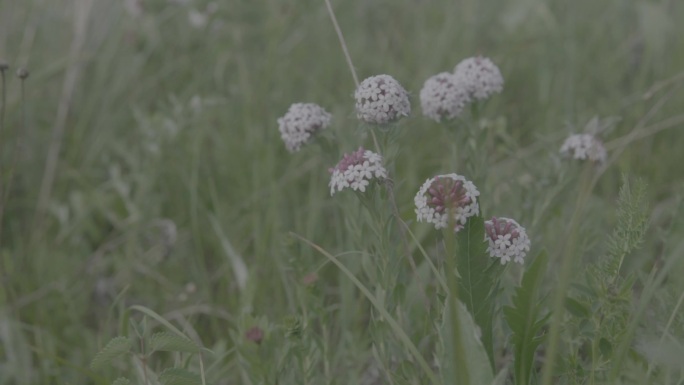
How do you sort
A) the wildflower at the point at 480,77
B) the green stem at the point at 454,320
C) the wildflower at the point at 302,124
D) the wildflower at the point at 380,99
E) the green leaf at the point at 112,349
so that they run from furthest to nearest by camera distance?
the wildflower at the point at 480,77
the wildflower at the point at 302,124
the wildflower at the point at 380,99
the green leaf at the point at 112,349
the green stem at the point at 454,320

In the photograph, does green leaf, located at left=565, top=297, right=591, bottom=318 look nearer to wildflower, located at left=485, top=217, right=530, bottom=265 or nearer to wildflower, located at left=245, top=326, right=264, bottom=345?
wildflower, located at left=485, top=217, right=530, bottom=265

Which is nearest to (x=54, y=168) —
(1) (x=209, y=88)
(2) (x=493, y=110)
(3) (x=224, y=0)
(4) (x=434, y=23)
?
(1) (x=209, y=88)

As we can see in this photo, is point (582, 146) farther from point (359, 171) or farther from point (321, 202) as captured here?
point (321, 202)

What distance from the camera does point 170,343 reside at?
1353 mm

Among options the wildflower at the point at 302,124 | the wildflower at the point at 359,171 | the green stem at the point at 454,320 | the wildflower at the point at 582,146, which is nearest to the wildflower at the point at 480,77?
the wildflower at the point at 582,146

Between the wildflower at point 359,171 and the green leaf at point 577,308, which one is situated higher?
the wildflower at point 359,171

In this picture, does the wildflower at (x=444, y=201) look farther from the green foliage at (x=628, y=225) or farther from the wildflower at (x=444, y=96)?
the wildflower at (x=444, y=96)

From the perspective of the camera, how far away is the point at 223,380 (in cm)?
192

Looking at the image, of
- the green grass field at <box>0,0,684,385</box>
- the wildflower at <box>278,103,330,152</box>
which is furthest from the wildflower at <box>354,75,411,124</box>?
the wildflower at <box>278,103,330,152</box>

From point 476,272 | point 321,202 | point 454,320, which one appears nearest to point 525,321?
point 476,272

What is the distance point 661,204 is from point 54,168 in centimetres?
190

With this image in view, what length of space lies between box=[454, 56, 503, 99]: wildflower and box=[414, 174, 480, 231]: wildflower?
58 cm

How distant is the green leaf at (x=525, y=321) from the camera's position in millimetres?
1278

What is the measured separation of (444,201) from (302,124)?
0.52 metres
